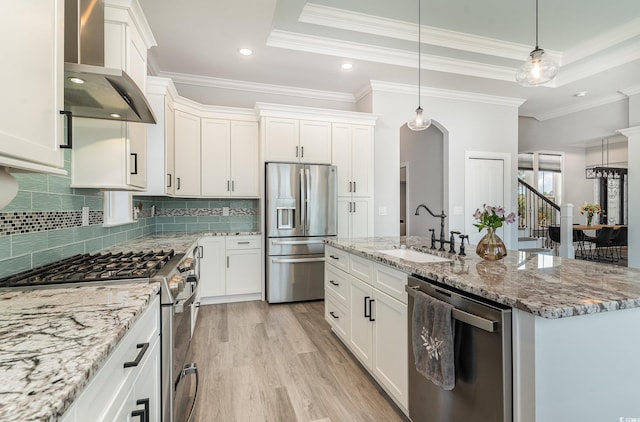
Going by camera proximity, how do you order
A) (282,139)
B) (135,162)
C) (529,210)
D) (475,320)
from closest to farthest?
(475,320), (135,162), (282,139), (529,210)

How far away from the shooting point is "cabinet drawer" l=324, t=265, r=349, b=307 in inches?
102

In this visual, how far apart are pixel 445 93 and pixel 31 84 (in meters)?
4.98

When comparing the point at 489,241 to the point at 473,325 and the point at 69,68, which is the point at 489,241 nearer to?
the point at 473,325

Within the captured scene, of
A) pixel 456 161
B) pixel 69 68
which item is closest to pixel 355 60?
pixel 456 161

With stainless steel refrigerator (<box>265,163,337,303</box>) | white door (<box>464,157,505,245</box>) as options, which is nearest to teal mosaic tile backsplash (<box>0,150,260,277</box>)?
stainless steel refrigerator (<box>265,163,337,303</box>)

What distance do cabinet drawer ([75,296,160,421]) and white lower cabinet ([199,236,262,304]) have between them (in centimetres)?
271

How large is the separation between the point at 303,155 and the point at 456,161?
2454 millimetres

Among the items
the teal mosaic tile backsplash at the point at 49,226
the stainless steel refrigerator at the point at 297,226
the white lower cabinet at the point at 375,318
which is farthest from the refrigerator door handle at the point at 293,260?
the teal mosaic tile backsplash at the point at 49,226

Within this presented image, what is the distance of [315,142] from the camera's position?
422 cm

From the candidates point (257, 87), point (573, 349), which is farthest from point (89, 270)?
point (257, 87)

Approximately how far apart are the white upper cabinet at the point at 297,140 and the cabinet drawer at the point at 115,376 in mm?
3030

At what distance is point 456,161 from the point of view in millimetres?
4961

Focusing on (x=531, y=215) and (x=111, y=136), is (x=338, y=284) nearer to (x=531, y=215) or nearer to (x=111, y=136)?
(x=111, y=136)

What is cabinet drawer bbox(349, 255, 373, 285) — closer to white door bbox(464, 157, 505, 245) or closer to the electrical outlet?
the electrical outlet
